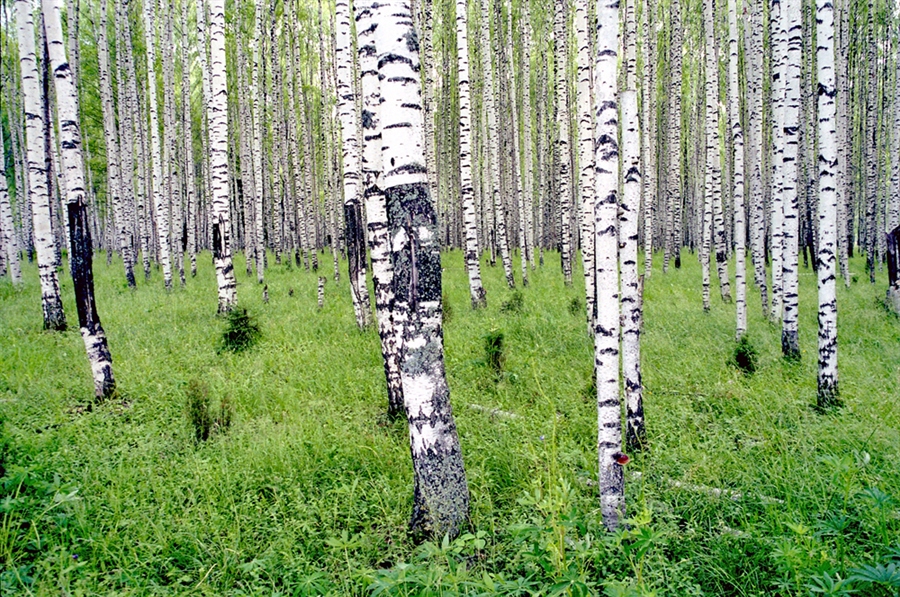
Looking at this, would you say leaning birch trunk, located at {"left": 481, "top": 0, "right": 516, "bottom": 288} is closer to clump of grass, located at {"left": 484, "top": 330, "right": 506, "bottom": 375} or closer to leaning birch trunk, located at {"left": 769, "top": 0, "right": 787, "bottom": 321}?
leaning birch trunk, located at {"left": 769, "top": 0, "right": 787, "bottom": 321}

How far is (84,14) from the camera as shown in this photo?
20375 millimetres

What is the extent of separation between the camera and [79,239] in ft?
19.1

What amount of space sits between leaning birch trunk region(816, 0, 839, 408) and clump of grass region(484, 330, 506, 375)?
343 centimetres

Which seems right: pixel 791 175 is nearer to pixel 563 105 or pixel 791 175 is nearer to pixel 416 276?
pixel 416 276

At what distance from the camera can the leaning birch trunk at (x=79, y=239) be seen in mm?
5734

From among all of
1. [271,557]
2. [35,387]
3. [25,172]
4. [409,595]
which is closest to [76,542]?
[271,557]

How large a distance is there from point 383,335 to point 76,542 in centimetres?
308

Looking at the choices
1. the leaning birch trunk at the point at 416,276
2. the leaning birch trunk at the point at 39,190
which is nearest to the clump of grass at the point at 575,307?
the leaning birch trunk at the point at 416,276

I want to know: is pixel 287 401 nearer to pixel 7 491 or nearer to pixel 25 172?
pixel 7 491

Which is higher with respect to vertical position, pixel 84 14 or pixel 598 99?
pixel 84 14

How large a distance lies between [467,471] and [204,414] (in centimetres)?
275

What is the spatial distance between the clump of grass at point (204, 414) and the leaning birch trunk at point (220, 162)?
523 cm

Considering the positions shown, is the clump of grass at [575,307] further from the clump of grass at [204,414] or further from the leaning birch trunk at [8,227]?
the leaning birch trunk at [8,227]

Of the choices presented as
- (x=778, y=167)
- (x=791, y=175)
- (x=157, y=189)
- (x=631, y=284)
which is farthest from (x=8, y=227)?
(x=778, y=167)
